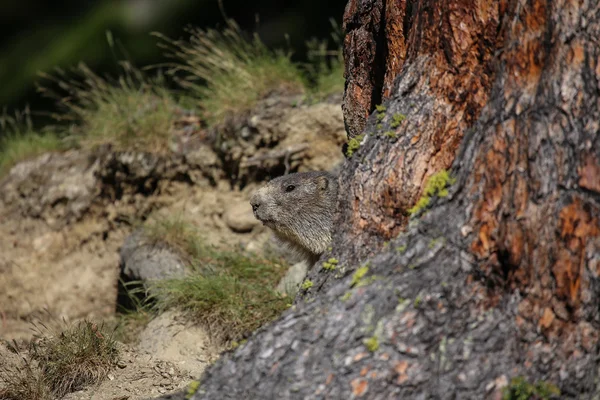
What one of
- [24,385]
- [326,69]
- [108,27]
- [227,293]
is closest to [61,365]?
[24,385]

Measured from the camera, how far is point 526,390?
8.82 feet

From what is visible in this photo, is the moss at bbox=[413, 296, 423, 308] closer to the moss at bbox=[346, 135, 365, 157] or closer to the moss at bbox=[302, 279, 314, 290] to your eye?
the moss at bbox=[302, 279, 314, 290]

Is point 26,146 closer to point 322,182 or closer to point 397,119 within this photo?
point 322,182

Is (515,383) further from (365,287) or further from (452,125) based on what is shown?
(452,125)

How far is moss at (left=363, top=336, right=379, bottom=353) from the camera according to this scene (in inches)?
109

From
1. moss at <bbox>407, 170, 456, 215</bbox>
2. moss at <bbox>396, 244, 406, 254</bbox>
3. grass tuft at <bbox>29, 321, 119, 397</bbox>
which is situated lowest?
grass tuft at <bbox>29, 321, 119, 397</bbox>

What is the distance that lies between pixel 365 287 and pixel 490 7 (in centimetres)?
138

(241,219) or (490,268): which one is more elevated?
(490,268)

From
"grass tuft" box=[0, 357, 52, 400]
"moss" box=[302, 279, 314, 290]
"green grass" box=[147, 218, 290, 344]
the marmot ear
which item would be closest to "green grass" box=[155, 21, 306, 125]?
"green grass" box=[147, 218, 290, 344]

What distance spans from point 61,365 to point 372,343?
→ 2303mm

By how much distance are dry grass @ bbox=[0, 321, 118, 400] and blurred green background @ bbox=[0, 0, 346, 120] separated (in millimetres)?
4096

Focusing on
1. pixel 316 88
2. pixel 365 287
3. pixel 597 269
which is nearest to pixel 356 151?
pixel 365 287

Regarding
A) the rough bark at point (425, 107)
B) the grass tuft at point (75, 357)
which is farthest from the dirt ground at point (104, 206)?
the rough bark at point (425, 107)

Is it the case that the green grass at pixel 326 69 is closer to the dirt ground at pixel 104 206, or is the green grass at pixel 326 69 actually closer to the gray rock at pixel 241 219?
the dirt ground at pixel 104 206
